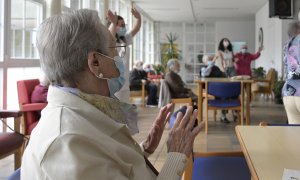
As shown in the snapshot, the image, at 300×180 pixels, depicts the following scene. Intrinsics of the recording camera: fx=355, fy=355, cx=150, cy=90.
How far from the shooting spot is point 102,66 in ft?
4.01

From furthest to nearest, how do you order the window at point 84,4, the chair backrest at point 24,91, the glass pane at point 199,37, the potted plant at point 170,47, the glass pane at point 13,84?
the glass pane at point 199,37 → the potted plant at point 170,47 → the window at point 84,4 → the glass pane at point 13,84 → the chair backrest at point 24,91

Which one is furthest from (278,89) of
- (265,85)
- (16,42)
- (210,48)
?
(210,48)

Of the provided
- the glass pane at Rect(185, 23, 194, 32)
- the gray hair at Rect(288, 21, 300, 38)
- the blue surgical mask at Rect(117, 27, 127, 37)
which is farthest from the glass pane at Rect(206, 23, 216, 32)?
the gray hair at Rect(288, 21, 300, 38)

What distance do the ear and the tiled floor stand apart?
1729mm

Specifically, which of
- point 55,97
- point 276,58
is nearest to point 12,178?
point 55,97

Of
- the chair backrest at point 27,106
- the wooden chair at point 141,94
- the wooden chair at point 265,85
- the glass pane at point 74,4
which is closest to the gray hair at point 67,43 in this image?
the chair backrest at point 27,106

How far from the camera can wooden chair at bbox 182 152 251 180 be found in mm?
1991

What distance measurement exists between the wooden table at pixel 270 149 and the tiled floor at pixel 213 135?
1.10m

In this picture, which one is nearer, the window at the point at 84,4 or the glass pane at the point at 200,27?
the window at the point at 84,4

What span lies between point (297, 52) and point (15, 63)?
11.6 feet

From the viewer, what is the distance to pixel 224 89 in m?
5.48

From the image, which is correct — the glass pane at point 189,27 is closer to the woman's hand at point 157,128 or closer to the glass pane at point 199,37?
the glass pane at point 199,37

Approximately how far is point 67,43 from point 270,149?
3.13ft

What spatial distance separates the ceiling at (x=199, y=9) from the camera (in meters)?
11.9
